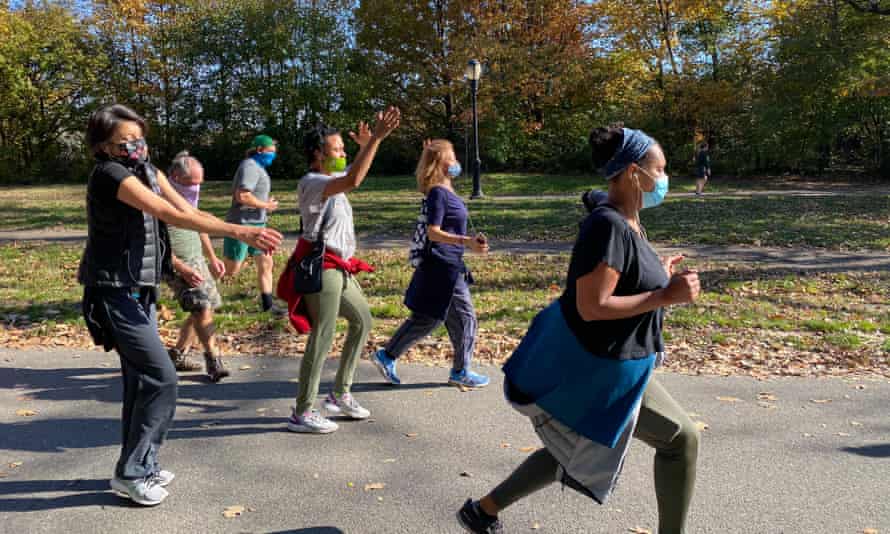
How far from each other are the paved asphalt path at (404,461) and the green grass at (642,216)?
345 inches

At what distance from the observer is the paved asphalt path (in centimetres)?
356

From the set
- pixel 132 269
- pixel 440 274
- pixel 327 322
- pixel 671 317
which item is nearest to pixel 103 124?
pixel 132 269

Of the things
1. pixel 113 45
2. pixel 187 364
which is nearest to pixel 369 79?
pixel 113 45

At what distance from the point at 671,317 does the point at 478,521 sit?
Result: 17.3 feet

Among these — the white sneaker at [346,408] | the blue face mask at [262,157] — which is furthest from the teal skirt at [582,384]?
the blue face mask at [262,157]

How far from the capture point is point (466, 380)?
5.67 meters

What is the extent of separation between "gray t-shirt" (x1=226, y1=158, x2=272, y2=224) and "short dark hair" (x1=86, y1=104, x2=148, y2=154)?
3767 mm

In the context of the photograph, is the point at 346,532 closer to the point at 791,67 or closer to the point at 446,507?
the point at 446,507

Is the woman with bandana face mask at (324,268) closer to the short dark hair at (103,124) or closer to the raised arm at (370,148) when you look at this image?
the raised arm at (370,148)

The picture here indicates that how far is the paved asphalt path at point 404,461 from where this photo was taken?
3.56m

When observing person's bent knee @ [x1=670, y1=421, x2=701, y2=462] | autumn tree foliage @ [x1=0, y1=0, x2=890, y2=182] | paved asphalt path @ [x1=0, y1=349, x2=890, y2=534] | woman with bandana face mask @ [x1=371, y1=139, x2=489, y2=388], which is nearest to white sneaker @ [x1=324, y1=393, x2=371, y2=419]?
paved asphalt path @ [x1=0, y1=349, x2=890, y2=534]

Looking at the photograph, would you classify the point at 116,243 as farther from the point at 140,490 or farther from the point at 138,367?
the point at 140,490

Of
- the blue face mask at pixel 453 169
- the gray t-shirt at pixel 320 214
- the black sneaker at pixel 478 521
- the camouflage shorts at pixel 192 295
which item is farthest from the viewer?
the camouflage shorts at pixel 192 295

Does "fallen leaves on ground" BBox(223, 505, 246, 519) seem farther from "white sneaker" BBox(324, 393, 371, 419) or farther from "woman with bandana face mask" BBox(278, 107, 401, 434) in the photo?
"white sneaker" BBox(324, 393, 371, 419)
